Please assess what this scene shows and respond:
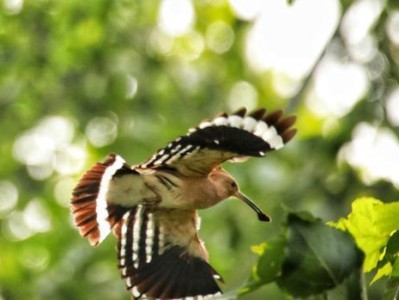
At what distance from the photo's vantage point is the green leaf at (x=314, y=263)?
2332 mm

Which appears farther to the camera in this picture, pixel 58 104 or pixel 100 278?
pixel 58 104

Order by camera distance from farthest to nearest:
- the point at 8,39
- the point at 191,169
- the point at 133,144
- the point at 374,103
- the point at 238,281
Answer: the point at 8,39
the point at 133,144
the point at 238,281
the point at 374,103
the point at 191,169

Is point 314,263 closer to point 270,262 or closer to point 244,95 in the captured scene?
point 270,262

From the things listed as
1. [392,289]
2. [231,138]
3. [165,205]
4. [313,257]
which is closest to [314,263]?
[313,257]

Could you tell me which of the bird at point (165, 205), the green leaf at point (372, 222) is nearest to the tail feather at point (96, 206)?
the bird at point (165, 205)

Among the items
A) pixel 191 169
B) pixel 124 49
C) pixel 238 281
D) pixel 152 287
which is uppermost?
pixel 124 49

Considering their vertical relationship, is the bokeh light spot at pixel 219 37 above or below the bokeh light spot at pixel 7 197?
above

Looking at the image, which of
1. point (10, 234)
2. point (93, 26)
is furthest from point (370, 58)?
point (10, 234)

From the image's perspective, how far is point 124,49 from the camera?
10312mm

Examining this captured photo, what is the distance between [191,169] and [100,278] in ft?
14.8

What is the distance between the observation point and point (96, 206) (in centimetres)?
425

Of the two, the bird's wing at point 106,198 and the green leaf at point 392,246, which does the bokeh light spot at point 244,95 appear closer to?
the bird's wing at point 106,198

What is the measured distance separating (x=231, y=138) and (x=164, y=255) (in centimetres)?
65

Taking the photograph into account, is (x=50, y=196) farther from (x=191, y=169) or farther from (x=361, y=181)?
(x=191, y=169)
